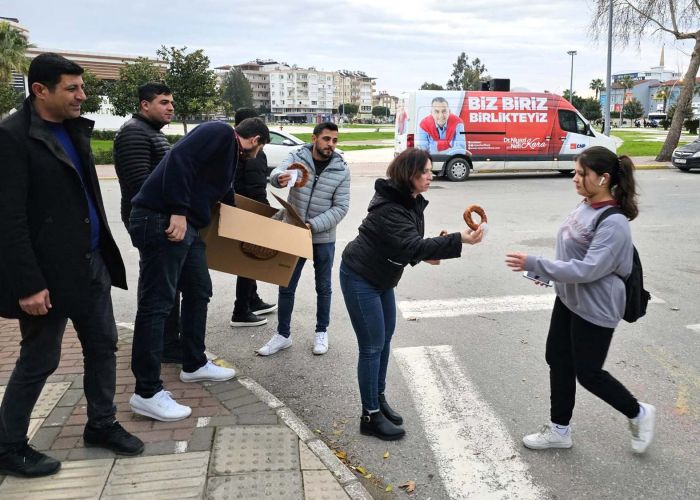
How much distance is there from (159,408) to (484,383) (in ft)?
7.32

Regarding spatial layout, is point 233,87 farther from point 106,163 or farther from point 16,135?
point 16,135

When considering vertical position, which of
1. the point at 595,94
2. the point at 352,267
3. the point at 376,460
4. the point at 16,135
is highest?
the point at 595,94

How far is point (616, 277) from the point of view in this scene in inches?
119

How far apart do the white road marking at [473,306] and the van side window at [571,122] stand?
12.6 metres

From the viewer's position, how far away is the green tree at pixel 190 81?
25.0 m

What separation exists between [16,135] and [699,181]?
718 inches

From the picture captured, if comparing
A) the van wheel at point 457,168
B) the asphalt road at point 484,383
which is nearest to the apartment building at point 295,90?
the van wheel at point 457,168

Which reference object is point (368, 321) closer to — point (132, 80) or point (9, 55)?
point (132, 80)

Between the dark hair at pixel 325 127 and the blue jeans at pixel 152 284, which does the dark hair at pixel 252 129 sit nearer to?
the dark hair at pixel 325 127

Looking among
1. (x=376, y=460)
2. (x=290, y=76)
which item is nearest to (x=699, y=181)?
(x=376, y=460)

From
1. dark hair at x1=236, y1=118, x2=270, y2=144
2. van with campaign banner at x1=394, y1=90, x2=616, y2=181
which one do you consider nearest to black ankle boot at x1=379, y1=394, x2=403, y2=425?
dark hair at x1=236, y1=118, x2=270, y2=144

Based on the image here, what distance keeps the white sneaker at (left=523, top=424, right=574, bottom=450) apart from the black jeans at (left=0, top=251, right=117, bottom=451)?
7.66ft

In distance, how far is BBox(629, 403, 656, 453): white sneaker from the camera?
10.5 ft

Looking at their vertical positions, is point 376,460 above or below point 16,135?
below
